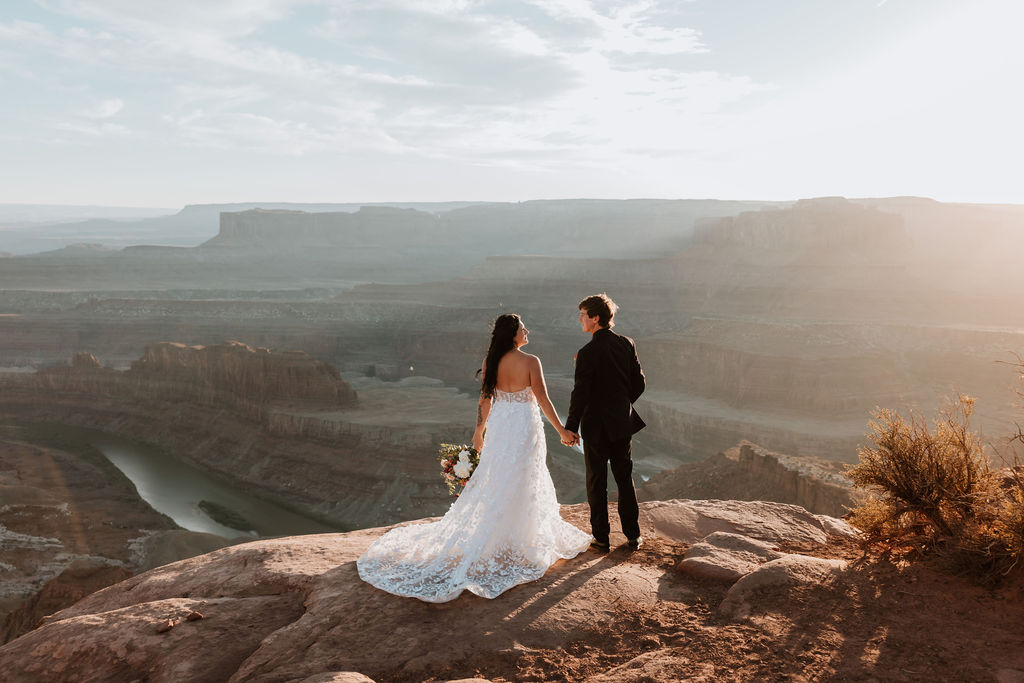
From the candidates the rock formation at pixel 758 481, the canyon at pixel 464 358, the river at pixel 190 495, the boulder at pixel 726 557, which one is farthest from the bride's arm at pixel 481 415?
the river at pixel 190 495

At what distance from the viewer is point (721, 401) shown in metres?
47.1

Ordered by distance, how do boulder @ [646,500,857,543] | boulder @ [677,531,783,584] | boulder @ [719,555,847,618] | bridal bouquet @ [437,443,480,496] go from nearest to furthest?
boulder @ [719,555,847,618]
boulder @ [677,531,783,584]
bridal bouquet @ [437,443,480,496]
boulder @ [646,500,857,543]

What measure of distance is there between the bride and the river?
24.2m

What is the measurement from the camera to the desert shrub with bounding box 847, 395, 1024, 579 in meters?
4.58

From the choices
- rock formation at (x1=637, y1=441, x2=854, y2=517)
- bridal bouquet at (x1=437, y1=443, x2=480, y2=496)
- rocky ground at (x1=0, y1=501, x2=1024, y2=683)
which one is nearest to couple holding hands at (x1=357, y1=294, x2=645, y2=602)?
rocky ground at (x1=0, y1=501, x2=1024, y2=683)

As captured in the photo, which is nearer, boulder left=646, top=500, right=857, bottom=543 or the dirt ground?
the dirt ground

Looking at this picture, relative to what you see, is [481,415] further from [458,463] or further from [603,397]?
[603,397]

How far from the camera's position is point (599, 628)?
4.17 m

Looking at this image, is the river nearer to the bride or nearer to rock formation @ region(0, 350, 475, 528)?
rock formation @ region(0, 350, 475, 528)

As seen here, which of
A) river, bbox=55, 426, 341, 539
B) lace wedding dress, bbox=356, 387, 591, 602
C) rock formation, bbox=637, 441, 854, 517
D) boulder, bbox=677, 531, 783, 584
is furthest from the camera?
river, bbox=55, 426, 341, 539

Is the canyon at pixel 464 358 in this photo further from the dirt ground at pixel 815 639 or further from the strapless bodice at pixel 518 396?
the strapless bodice at pixel 518 396

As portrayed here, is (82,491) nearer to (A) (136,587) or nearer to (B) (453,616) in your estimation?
(A) (136,587)

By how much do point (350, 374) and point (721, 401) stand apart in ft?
99.4

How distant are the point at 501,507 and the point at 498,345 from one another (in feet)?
3.84
